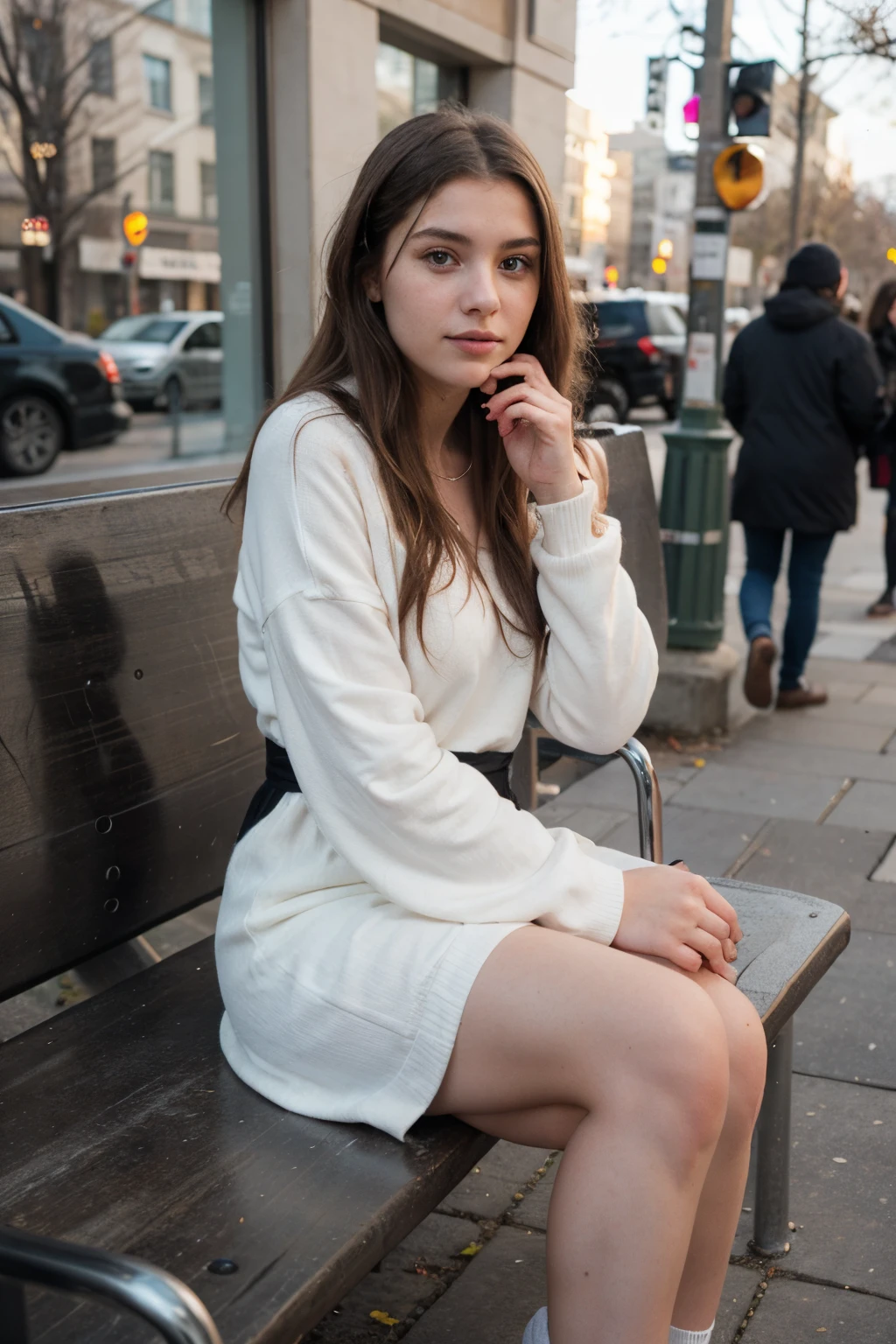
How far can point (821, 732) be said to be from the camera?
6145 millimetres

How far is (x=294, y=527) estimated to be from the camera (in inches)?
73.1

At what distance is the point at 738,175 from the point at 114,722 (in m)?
4.71

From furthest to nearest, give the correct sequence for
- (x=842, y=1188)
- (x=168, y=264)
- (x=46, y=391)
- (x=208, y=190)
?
(x=168, y=264) → (x=46, y=391) → (x=208, y=190) → (x=842, y=1188)

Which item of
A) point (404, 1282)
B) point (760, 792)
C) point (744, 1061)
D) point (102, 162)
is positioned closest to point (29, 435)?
point (102, 162)

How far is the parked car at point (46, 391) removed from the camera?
652 cm

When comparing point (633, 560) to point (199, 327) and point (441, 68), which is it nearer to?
point (199, 327)

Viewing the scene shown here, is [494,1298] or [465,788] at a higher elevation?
[465,788]

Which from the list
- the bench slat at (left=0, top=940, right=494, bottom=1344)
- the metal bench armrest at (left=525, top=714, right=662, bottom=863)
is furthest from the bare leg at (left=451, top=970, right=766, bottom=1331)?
the metal bench armrest at (left=525, top=714, right=662, bottom=863)

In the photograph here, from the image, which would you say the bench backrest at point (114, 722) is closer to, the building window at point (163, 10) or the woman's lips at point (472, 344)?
the woman's lips at point (472, 344)

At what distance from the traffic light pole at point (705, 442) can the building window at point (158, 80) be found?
7.62ft

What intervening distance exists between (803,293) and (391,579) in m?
5.01

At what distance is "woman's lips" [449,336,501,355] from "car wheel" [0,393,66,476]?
4848mm

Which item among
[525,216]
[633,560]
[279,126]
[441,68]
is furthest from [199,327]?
[525,216]

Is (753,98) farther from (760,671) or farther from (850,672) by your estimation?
(850,672)
